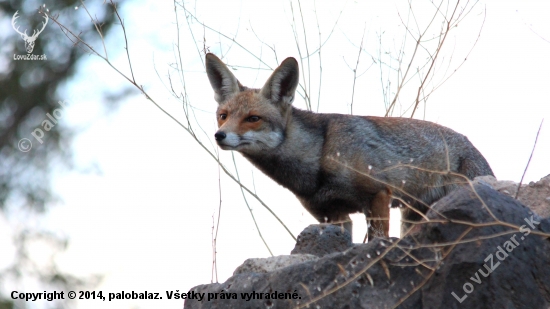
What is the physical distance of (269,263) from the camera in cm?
595

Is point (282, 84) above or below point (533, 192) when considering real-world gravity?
above

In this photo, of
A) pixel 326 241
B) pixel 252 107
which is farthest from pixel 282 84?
pixel 326 241

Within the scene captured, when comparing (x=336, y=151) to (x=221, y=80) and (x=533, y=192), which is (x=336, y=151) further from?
(x=533, y=192)

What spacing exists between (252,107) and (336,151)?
3.63ft

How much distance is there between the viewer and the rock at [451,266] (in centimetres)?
463

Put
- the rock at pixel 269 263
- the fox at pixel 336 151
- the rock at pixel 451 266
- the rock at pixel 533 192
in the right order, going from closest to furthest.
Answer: the rock at pixel 451 266, the rock at pixel 269 263, the rock at pixel 533 192, the fox at pixel 336 151

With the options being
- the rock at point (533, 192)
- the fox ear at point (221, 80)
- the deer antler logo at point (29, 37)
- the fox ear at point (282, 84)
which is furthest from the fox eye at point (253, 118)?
the deer antler logo at point (29, 37)

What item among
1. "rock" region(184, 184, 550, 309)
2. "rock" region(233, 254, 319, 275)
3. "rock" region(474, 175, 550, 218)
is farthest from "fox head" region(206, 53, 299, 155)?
"rock" region(184, 184, 550, 309)

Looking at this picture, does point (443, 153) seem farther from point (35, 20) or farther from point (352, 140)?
point (35, 20)

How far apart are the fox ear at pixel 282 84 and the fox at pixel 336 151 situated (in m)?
0.01

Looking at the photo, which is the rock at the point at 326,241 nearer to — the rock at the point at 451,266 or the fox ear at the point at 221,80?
the rock at the point at 451,266

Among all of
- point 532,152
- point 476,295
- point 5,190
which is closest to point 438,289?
point 476,295

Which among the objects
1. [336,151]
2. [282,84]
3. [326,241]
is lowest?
[326,241]

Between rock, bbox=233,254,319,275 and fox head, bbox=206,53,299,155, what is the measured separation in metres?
1.84
